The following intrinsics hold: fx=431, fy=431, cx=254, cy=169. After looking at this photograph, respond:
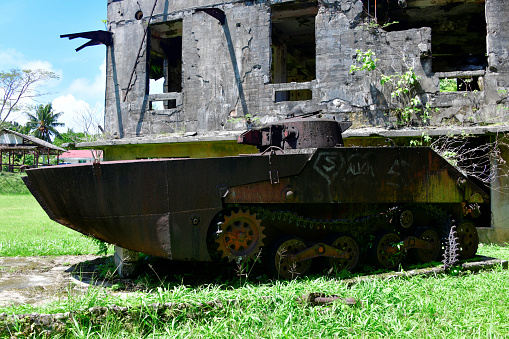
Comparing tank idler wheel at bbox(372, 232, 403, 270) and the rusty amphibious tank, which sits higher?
the rusty amphibious tank

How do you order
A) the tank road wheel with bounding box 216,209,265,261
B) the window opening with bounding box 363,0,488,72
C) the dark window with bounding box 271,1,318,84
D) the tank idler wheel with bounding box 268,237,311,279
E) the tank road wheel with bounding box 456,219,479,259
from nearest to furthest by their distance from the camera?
the tank road wheel with bounding box 216,209,265,261 < the tank idler wheel with bounding box 268,237,311,279 < the tank road wheel with bounding box 456,219,479,259 < the window opening with bounding box 363,0,488,72 < the dark window with bounding box 271,1,318,84

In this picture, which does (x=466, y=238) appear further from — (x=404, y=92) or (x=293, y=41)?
(x=293, y=41)

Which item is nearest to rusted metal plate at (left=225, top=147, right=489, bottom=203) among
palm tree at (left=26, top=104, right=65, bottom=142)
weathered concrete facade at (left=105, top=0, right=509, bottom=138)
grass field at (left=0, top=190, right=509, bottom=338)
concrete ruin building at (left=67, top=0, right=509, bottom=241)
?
grass field at (left=0, top=190, right=509, bottom=338)

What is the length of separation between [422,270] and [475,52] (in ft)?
36.5

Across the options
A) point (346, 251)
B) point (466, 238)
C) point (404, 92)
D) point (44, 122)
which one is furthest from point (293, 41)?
point (44, 122)

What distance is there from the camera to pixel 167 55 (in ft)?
46.0

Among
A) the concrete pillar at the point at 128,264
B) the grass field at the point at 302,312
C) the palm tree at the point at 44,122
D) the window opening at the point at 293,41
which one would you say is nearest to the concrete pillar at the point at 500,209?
the grass field at the point at 302,312

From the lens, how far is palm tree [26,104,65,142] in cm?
4950

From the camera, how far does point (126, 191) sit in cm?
458

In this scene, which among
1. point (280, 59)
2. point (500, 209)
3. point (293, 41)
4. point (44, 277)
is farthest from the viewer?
point (293, 41)

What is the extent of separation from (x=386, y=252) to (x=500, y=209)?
188 inches

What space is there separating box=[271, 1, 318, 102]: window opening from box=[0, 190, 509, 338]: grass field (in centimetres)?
770

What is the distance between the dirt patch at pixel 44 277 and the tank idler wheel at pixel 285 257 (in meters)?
1.94

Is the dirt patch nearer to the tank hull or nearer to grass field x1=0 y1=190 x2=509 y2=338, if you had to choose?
grass field x1=0 y1=190 x2=509 y2=338
